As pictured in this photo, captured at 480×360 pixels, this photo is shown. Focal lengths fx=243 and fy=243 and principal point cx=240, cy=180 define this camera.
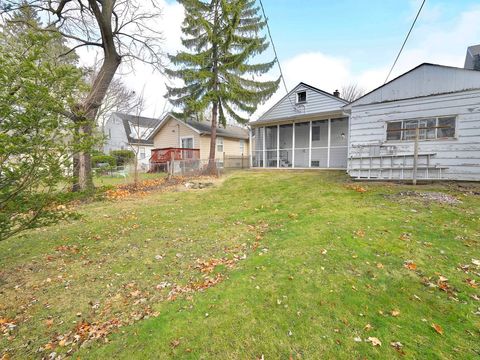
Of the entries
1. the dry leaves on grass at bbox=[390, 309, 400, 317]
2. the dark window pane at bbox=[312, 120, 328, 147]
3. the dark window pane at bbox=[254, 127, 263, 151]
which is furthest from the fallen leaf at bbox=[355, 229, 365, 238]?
the dark window pane at bbox=[254, 127, 263, 151]

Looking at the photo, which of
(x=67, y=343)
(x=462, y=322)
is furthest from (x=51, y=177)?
(x=462, y=322)

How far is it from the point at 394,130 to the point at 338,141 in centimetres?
602

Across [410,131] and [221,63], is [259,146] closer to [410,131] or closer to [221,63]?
[221,63]

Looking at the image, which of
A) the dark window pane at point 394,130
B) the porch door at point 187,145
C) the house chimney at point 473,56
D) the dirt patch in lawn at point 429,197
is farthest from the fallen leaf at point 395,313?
the porch door at point 187,145

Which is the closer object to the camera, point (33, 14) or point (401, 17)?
point (401, 17)

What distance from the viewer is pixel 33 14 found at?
10016 millimetres

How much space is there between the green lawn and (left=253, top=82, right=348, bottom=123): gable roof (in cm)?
1010

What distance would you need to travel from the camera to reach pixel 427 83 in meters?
9.01

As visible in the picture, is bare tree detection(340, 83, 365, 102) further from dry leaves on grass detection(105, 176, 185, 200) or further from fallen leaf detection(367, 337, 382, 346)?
fallen leaf detection(367, 337, 382, 346)

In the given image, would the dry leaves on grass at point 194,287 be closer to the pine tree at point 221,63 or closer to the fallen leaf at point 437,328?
the fallen leaf at point 437,328

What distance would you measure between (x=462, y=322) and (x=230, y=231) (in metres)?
4.09

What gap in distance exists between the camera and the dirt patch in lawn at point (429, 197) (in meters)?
6.60

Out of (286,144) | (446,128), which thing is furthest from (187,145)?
(446,128)

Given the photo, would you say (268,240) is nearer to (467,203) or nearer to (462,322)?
(462,322)
